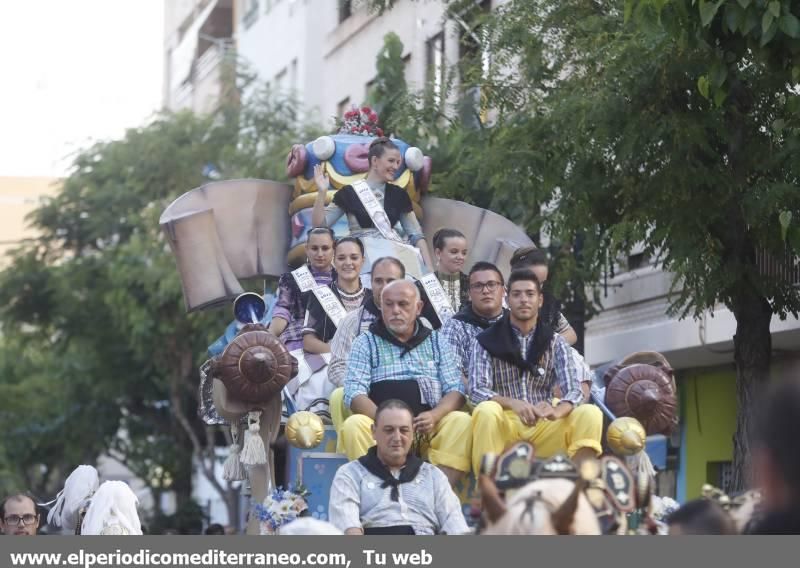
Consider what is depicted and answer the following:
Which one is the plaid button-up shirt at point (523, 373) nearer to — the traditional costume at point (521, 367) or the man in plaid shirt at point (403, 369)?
the traditional costume at point (521, 367)

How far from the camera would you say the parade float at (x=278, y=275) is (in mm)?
9609

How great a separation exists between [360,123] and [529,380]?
4.46m

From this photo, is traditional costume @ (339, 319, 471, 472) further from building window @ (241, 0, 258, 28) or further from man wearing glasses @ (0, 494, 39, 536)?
building window @ (241, 0, 258, 28)

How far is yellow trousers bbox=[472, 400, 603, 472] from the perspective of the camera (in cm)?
888

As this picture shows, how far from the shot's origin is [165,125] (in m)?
33.5

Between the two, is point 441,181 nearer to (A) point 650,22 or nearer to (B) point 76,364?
(A) point 650,22

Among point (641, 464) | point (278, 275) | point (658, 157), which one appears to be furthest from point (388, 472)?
point (658, 157)

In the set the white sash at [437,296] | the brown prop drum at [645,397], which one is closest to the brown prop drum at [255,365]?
the white sash at [437,296]

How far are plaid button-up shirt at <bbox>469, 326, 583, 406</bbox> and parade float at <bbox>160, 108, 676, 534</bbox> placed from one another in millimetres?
385

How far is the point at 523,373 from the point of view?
9352 millimetres

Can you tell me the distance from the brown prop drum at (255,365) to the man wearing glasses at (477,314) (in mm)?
898

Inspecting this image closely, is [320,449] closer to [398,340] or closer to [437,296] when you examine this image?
[398,340]

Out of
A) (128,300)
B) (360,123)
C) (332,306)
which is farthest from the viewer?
(128,300)

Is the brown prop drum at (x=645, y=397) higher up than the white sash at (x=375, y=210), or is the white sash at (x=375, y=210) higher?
the white sash at (x=375, y=210)
